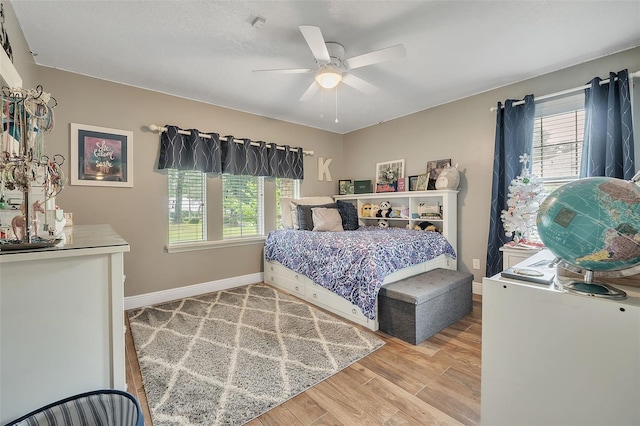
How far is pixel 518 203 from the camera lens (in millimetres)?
2643

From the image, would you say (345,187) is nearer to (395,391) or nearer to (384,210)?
(384,210)

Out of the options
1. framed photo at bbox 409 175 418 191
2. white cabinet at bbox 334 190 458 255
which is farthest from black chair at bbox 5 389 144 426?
framed photo at bbox 409 175 418 191

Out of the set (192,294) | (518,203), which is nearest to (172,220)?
(192,294)

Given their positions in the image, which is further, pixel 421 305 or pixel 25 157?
pixel 421 305

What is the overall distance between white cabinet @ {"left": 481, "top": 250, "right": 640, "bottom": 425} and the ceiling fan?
1.62 meters

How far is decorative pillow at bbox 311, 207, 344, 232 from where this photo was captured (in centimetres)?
347

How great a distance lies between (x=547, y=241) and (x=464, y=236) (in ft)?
8.90

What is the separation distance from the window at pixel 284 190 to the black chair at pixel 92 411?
3.00 meters

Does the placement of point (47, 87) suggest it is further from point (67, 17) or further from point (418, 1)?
point (418, 1)

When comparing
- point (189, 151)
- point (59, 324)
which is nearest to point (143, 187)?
point (189, 151)

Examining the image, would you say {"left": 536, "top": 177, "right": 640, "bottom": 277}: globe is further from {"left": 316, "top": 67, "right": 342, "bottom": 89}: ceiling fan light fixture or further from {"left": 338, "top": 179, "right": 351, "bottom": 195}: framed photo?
{"left": 338, "top": 179, "right": 351, "bottom": 195}: framed photo

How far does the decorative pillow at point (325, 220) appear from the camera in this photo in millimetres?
3475

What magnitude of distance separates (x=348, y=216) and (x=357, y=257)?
60.8 inches

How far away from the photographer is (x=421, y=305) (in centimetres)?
214
